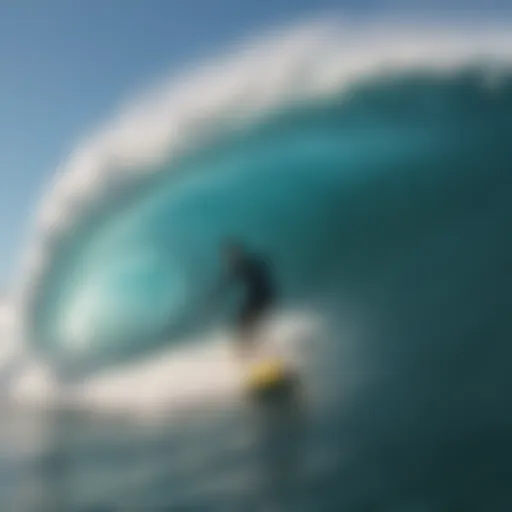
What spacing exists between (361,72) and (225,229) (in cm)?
141

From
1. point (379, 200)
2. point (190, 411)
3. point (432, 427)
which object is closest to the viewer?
point (432, 427)

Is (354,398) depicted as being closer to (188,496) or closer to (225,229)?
(188,496)

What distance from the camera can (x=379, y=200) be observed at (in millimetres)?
4590

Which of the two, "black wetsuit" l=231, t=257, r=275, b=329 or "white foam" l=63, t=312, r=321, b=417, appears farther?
"black wetsuit" l=231, t=257, r=275, b=329

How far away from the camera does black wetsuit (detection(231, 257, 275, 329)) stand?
4.43m

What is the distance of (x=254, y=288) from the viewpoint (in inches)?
175

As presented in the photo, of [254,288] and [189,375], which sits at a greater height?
[254,288]

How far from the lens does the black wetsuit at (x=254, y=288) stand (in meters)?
4.43

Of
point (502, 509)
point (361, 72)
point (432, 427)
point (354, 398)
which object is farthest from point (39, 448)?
point (361, 72)

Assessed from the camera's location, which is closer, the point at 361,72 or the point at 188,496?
the point at 188,496

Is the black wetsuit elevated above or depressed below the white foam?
above

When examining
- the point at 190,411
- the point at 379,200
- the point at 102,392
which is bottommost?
the point at 190,411

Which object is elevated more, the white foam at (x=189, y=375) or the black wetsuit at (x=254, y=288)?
the black wetsuit at (x=254, y=288)

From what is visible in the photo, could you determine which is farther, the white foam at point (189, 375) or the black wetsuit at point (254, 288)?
the black wetsuit at point (254, 288)
